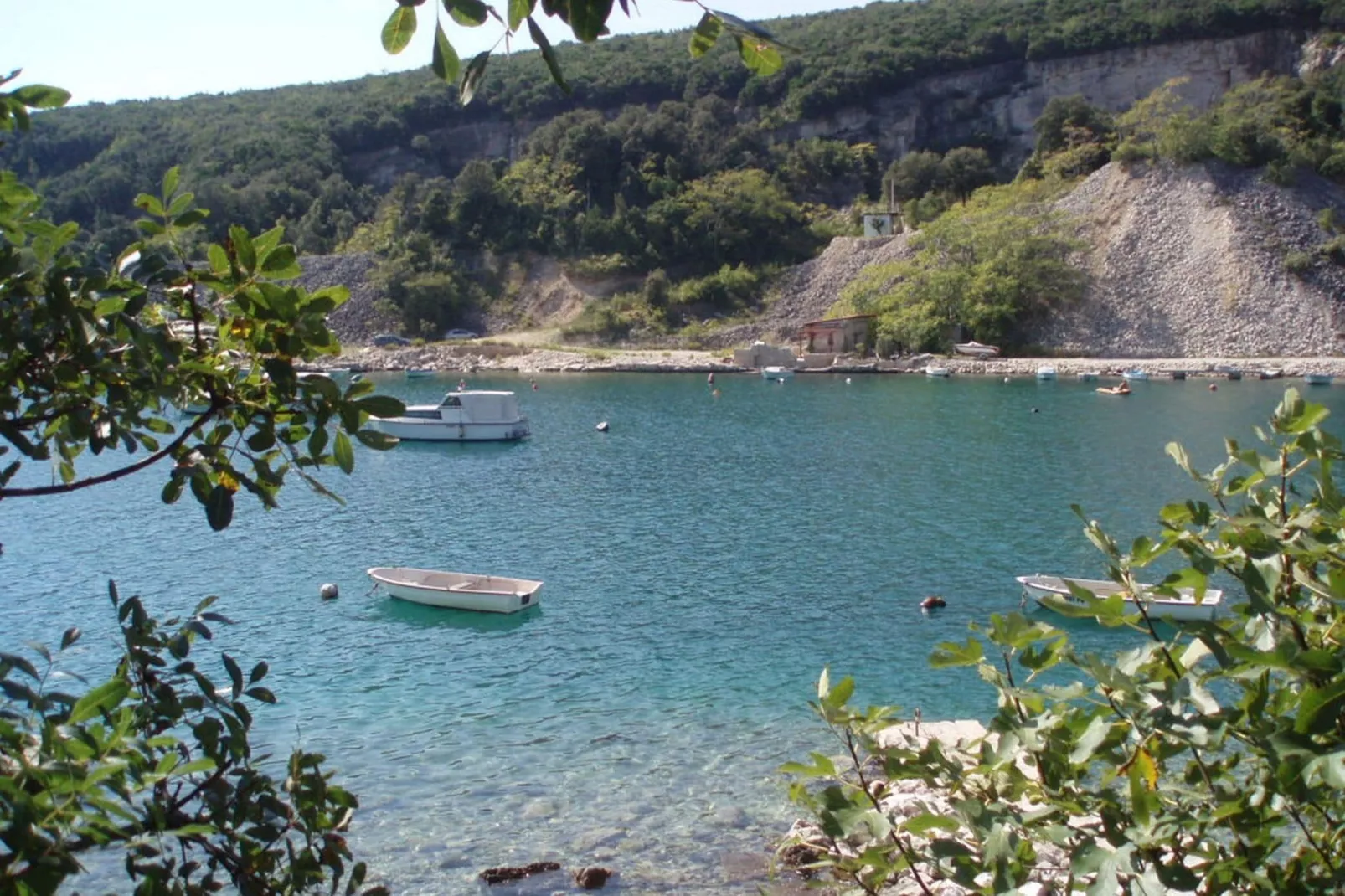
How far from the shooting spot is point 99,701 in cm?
241

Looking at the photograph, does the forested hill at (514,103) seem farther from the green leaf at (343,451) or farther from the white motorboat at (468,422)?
the green leaf at (343,451)

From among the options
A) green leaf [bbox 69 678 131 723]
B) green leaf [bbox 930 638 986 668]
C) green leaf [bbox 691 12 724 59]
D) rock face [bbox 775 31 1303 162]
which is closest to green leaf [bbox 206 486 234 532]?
green leaf [bbox 69 678 131 723]

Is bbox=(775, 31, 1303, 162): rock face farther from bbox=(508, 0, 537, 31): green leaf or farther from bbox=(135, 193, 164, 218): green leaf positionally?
bbox=(508, 0, 537, 31): green leaf

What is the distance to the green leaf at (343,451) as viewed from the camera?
284 centimetres

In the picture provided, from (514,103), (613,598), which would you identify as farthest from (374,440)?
(514,103)

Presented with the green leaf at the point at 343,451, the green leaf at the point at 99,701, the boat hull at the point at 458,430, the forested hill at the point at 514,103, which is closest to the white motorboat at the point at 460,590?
the green leaf at the point at 343,451

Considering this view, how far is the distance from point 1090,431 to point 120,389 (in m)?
36.1

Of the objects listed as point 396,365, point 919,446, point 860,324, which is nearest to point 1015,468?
point 919,446

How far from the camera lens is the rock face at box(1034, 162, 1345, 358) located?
5856 cm

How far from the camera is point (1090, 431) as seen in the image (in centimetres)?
3562

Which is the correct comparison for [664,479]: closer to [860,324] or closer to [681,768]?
[681,768]

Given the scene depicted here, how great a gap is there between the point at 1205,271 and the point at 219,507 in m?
67.2

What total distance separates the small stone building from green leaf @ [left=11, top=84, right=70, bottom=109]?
2453 inches

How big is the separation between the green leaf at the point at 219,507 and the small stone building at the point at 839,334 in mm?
62180
